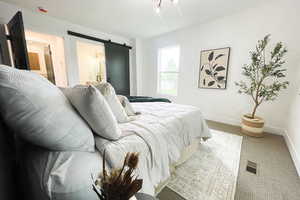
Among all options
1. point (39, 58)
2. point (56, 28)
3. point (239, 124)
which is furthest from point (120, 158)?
point (39, 58)

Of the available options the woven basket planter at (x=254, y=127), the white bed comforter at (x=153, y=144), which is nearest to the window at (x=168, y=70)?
the woven basket planter at (x=254, y=127)

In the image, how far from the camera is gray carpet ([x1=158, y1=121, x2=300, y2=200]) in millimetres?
1214

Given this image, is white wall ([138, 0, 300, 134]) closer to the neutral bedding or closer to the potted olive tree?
the potted olive tree

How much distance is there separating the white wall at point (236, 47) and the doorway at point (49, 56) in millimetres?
2996

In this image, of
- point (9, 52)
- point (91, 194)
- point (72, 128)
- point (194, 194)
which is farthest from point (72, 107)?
point (9, 52)

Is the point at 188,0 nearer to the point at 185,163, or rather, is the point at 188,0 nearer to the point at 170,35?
the point at 170,35

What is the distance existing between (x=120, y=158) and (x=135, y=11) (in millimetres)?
3029

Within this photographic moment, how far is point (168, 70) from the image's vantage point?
4332 mm

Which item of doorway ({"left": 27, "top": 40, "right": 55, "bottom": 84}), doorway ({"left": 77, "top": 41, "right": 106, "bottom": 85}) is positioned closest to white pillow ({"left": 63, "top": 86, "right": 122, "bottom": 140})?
doorway ({"left": 27, "top": 40, "right": 55, "bottom": 84})

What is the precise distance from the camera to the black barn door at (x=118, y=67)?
4.14 metres

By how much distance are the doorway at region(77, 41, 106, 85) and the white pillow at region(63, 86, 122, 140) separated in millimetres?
4744

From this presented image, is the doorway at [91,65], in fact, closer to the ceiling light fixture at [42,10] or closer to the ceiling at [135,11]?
the ceiling at [135,11]

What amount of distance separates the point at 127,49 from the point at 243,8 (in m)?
3.40

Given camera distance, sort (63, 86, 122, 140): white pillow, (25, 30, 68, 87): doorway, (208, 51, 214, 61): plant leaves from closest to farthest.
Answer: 1. (63, 86, 122, 140): white pillow
2. (208, 51, 214, 61): plant leaves
3. (25, 30, 68, 87): doorway
